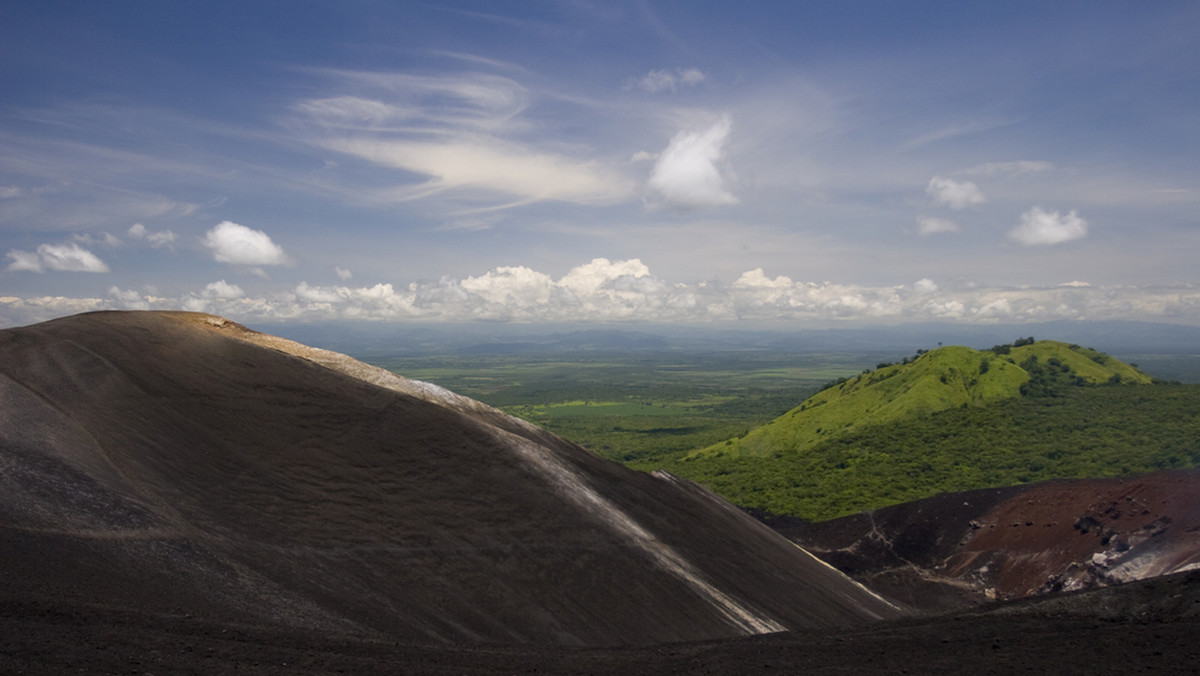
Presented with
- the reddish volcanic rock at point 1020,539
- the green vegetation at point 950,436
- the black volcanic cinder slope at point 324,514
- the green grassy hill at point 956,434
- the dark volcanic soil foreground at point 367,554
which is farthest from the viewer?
the green vegetation at point 950,436

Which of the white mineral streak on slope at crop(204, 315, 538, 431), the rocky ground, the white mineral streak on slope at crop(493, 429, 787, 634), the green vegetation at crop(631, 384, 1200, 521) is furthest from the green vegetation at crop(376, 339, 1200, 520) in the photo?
the rocky ground

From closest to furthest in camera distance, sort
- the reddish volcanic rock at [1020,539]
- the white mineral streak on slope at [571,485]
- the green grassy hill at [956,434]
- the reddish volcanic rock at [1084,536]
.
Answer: the white mineral streak on slope at [571,485]
the reddish volcanic rock at [1084,536]
the reddish volcanic rock at [1020,539]
the green grassy hill at [956,434]

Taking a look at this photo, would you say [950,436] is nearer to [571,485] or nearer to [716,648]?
[571,485]

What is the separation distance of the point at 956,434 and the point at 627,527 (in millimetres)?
59614

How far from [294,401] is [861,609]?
28896 mm

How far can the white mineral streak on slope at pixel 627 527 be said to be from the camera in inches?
918

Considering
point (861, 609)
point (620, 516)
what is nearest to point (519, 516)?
point (620, 516)

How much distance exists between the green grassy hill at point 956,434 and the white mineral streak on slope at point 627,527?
112 ft

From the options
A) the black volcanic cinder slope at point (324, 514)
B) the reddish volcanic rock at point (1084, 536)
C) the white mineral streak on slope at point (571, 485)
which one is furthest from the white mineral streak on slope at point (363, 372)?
the reddish volcanic rock at point (1084, 536)

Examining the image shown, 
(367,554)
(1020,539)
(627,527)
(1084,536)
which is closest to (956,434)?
(1020,539)

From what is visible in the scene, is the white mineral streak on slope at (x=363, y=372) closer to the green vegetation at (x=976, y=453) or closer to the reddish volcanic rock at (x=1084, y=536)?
the reddish volcanic rock at (x=1084, y=536)

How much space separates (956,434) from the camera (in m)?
69.9

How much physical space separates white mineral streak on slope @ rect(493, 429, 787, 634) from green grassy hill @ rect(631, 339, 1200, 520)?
1345 inches

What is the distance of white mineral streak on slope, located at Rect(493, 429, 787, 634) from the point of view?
2331 centimetres
